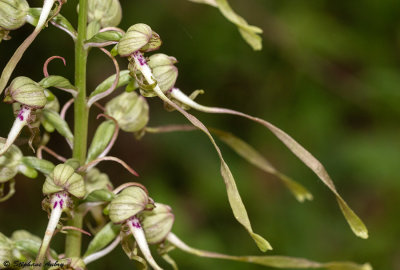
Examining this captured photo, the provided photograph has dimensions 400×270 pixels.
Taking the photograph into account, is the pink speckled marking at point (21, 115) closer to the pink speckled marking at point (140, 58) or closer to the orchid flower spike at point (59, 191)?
the orchid flower spike at point (59, 191)

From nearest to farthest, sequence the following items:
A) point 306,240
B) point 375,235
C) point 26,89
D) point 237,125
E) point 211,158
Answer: point 26,89
point 306,240
point 375,235
point 211,158
point 237,125

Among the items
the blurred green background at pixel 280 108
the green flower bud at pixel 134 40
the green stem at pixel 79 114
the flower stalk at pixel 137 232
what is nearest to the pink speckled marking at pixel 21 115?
the green stem at pixel 79 114

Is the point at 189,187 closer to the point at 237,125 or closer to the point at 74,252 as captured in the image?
the point at 237,125

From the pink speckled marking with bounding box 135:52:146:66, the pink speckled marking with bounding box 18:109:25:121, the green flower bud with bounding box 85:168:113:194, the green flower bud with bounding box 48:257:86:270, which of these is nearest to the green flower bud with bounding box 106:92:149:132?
the green flower bud with bounding box 85:168:113:194

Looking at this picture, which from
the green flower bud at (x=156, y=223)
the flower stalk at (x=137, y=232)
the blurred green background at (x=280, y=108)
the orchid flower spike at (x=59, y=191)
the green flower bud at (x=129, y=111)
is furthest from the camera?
the blurred green background at (x=280, y=108)

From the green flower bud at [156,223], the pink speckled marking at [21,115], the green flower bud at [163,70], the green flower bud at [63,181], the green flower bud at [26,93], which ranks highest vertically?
the green flower bud at [163,70]

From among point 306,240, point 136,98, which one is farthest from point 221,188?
point 136,98

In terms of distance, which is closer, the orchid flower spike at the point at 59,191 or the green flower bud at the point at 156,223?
the orchid flower spike at the point at 59,191

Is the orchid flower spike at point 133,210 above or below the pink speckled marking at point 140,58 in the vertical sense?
below
